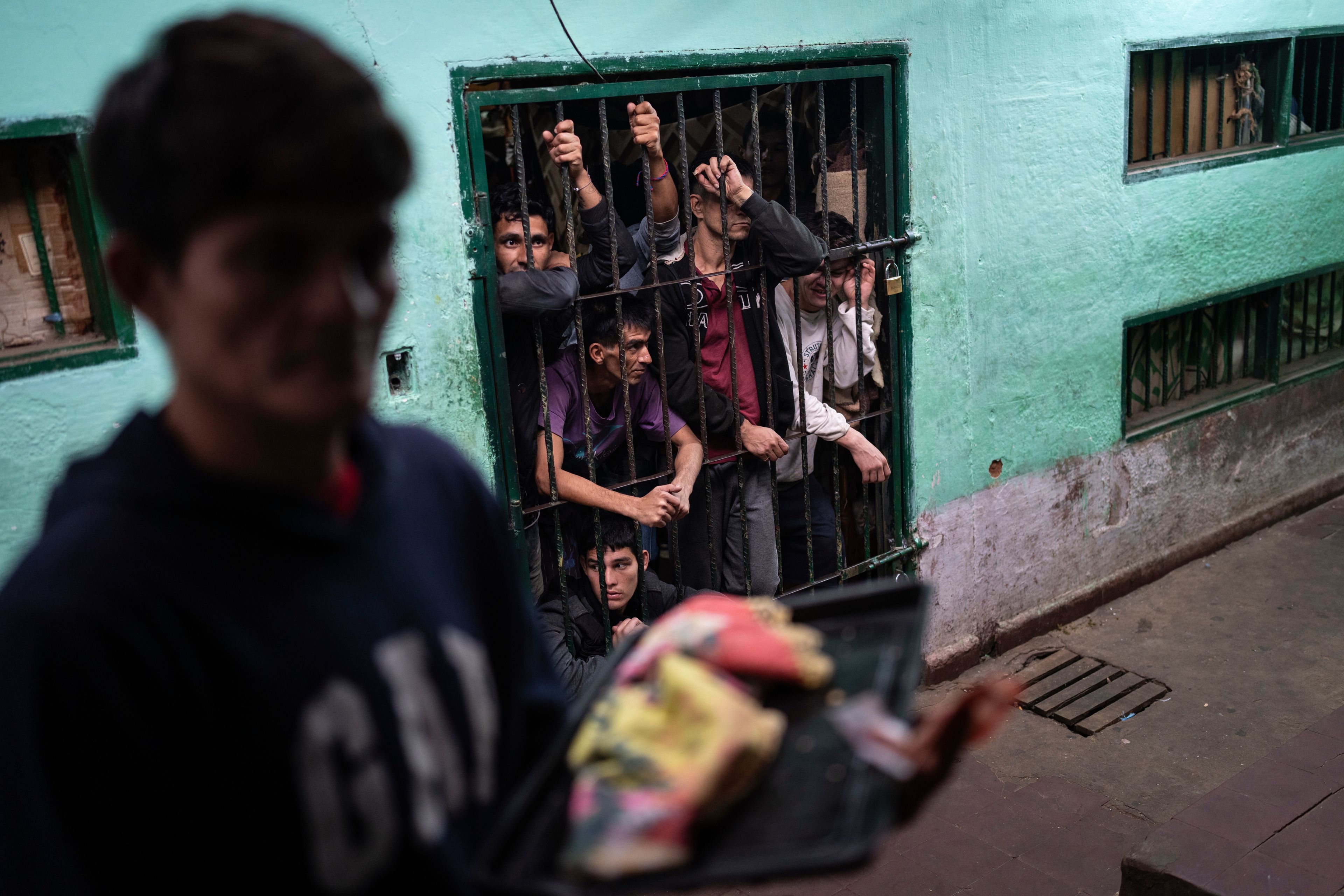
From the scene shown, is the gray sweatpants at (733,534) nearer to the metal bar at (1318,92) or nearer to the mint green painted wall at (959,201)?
the mint green painted wall at (959,201)

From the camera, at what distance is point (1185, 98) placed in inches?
232

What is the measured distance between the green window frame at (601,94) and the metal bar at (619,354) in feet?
0.58

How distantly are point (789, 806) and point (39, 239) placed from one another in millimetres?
2566

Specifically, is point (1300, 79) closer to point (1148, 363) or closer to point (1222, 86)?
point (1222, 86)

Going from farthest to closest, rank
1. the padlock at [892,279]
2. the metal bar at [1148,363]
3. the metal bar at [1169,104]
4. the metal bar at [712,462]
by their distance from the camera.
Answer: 1. the metal bar at [1148,363]
2. the metal bar at [1169,104]
3. the padlock at [892,279]
4. the metal bar at [712,462]

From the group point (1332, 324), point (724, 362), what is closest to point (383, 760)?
point (724, 362)

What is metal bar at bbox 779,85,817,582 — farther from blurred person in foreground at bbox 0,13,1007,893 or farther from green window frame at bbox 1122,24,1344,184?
blurred person in foreground at bbox 0,13,1007,893

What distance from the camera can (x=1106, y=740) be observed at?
462cm

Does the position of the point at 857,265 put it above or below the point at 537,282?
below

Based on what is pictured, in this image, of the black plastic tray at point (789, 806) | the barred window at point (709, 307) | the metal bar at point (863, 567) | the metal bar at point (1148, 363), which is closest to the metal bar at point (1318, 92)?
the metal bar at point (1148, 363)

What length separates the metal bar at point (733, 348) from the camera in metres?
4.01

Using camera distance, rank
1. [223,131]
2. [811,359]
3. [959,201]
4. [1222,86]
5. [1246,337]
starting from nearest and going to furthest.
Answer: [223,131], [811,359], [959,201], [1222,86], [1246,337]

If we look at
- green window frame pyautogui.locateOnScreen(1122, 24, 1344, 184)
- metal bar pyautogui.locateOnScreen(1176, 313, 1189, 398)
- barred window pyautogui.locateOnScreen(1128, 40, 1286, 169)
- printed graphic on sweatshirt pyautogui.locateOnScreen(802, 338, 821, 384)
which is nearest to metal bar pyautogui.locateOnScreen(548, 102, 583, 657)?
printed graphic on sweatshirt pyautogui.locateOnScreen(802, 338, 821, 384)

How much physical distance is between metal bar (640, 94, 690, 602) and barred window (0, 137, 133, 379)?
5.51 feet
